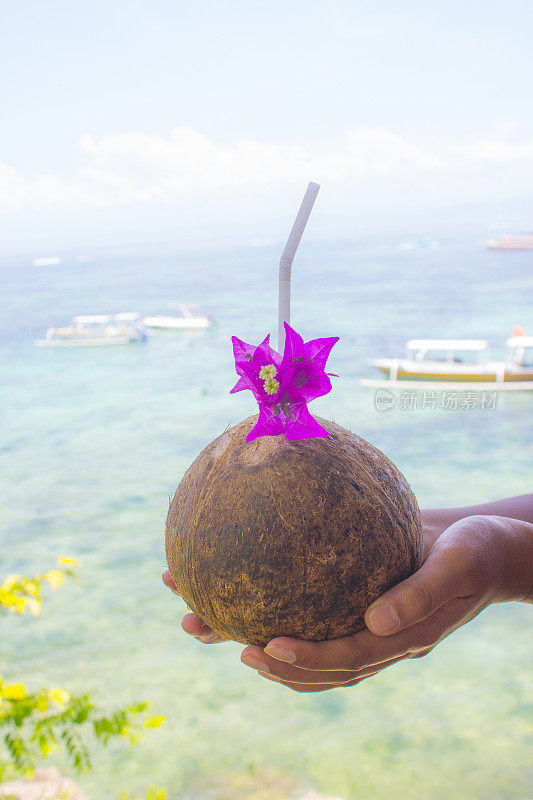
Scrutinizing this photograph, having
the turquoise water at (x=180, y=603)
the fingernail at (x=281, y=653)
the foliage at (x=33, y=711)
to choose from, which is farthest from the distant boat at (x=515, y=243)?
the fingernail at (x=281, y=653)

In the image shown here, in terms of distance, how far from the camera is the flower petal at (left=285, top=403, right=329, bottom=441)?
1.09 meters

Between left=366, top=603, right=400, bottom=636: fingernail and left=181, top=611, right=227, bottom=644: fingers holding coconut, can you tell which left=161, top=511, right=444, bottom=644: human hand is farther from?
left=366, top=603, right=400, bottom=636: fingernail

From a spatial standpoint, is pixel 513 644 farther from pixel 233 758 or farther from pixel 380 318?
pixel 380 318

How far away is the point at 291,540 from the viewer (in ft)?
3.54

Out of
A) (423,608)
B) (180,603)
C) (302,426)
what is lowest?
(180,603)

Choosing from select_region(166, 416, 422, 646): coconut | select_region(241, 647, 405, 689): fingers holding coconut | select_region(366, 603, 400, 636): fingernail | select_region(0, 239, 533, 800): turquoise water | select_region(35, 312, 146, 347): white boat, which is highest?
select_region(166, 416, 422, 646): coconut

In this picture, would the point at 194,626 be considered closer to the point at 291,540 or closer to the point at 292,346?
the point at 291,540

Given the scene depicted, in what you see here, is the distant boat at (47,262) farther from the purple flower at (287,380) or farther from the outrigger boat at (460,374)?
the purple flower at (287,380)

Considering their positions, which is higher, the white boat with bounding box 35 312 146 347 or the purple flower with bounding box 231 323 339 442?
the purple flower with bounding box 231 323 339 442

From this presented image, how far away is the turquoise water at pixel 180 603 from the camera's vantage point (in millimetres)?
→ 7367

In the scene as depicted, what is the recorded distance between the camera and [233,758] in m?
7.48

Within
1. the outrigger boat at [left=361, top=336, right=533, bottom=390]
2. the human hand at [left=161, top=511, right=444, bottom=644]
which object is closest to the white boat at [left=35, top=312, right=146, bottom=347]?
the outrigger boat at [left=361, top=336, right=533, bottom=390]

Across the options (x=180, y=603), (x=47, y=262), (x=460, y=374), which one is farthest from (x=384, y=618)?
(x=47, y=262)

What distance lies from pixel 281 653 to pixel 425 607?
0.77ft
